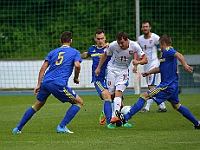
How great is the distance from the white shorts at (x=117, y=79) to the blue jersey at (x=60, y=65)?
2035 mm

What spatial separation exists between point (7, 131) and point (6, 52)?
52.9ft

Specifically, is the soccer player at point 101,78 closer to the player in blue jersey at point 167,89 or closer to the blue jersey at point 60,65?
the player in blue jersey at point 167,89

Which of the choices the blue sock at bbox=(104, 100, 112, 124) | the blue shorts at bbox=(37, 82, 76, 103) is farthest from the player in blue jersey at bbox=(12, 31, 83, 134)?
the blue sock at bbox=(104, 100, 112, 124)

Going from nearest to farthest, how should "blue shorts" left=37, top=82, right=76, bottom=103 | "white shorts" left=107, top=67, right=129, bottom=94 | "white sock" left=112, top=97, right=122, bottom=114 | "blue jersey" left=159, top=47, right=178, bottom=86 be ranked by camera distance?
"blue shorts" left=37, top=82, right=76, bottom=103, "blue jersey" left=159, top=47, right=178, bottom=86, "white sock" left=112, top=97, right=122, bottom=114, "white shorts" left=107, top=67, right=129, bottom=94

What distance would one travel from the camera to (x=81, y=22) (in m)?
27.4

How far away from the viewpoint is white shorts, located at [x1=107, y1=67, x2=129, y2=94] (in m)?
12.0

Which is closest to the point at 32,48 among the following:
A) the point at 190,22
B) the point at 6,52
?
the point at 6,52

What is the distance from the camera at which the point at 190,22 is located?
2816 cm

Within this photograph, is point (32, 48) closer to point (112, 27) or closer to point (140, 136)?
point (112, 27)

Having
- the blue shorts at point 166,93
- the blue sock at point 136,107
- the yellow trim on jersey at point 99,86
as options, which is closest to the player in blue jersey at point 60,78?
the blue sock at point 136,107

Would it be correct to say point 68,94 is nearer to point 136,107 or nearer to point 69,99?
point 69,99

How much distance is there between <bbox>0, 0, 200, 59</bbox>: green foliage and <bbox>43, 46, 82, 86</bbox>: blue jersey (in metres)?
15.9

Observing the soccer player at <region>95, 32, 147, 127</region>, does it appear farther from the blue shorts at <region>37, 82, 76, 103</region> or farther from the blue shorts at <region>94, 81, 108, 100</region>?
the blue shorts at <region>37, 82, 76, 103</region>

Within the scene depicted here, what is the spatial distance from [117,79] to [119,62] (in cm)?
33
